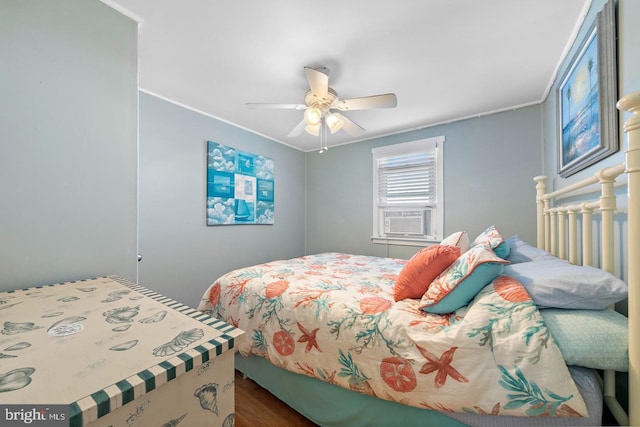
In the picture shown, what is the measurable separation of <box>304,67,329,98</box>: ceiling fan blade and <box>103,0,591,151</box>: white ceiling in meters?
0.19

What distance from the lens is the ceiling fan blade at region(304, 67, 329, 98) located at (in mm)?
1741

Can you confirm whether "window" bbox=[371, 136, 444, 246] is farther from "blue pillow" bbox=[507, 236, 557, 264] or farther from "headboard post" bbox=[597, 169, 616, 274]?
"headboard post" bbox=[597, 169, 616, 274]

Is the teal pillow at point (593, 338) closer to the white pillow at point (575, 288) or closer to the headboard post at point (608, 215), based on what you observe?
the white pillow at point (575, 288)

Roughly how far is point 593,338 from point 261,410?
1692 millimetres

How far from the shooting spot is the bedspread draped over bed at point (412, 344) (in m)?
0.86

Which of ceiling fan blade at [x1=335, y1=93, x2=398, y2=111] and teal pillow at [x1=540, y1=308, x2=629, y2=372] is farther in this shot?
ceiling fan blade at [x1=335, y1=93, x2=398, y2=111]

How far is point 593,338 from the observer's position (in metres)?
0.83

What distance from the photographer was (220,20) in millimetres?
1548

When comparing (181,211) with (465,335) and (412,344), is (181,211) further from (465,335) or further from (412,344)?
(465,335)

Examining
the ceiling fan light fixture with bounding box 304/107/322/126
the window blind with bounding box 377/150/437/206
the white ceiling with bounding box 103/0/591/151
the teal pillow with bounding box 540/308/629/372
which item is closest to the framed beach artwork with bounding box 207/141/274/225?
the white ceiling with bounding box 103/0/591/151

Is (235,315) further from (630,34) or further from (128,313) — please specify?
(630,34)

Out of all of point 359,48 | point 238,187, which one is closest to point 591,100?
point 359,48

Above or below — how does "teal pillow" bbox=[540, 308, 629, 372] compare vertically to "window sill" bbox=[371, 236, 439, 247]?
below

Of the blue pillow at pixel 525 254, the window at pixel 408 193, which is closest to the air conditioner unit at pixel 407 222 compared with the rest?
the window at pixel 408 193
